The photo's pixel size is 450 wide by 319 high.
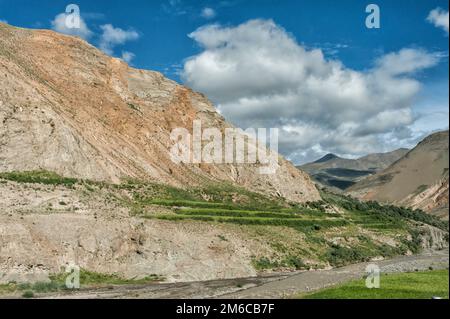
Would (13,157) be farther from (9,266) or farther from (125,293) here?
(125,293)

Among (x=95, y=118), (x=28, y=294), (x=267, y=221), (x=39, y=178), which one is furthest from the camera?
(x=95, y=118)

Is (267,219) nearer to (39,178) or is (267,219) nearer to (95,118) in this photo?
(95,118)

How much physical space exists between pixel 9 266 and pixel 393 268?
51.4 m

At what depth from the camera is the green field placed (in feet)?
136

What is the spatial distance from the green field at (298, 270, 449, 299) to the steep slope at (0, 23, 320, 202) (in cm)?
3770

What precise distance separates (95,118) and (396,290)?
→ 57509mm

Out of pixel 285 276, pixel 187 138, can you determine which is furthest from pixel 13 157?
pixel 187 138

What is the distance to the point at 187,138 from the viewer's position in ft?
349

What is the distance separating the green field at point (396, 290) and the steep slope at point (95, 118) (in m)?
37.7

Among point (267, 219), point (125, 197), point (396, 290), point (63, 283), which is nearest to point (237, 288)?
point (396, 290)

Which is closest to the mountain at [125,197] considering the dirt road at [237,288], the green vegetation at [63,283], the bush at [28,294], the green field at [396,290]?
the green vegetation at [63,283]

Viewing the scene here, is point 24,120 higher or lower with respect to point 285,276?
higher

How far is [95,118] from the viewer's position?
83.6m

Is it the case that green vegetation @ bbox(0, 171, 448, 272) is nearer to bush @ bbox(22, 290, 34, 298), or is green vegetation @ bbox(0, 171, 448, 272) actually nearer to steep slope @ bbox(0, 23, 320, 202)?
steep slope @ bbox(0, 23, 320, 202)
